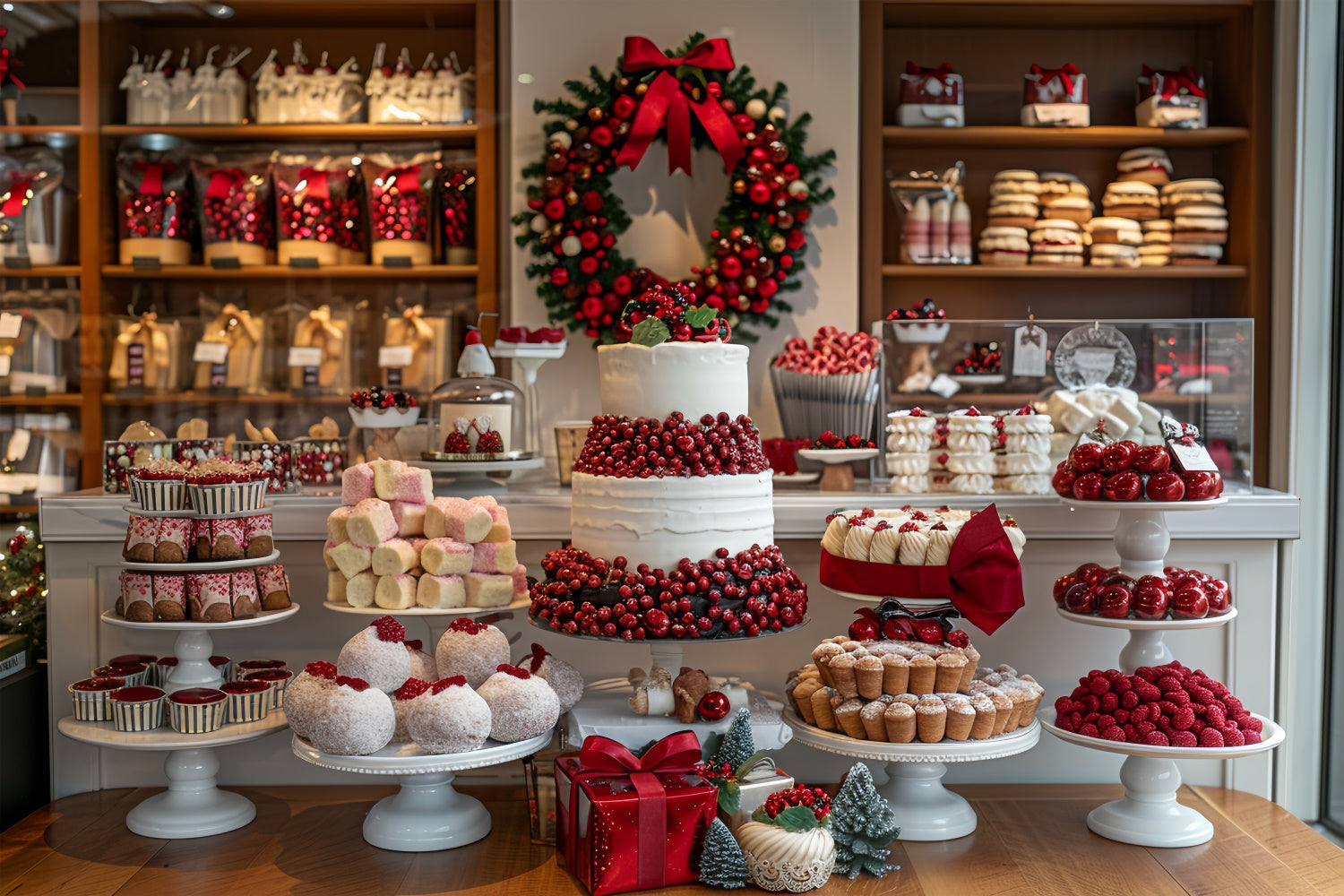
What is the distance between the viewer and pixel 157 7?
13.4 ft

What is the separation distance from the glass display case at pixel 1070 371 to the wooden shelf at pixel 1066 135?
0.97 meters

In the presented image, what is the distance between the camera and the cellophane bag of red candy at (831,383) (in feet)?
11.0

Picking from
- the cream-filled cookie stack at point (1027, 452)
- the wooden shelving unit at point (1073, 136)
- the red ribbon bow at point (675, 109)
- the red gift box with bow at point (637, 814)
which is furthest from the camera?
the wooden shelving unit at point (1073, 136)

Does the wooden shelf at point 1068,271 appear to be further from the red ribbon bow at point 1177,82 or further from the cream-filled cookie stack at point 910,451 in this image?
the cream-filled cookie stack at point 910,451

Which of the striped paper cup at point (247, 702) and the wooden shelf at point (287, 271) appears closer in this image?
the striped paper cup at point (247, 702)

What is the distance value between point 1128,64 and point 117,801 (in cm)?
398

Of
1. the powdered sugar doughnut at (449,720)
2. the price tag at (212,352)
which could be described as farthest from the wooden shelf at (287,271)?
the powdered sugar doughnut at (449,720)

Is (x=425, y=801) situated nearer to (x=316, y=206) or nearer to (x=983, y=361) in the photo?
(x=983, y=361)

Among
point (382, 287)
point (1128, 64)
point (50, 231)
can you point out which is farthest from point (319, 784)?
point (1128, 64)

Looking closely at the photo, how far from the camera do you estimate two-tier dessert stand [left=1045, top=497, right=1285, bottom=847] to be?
2.73 m

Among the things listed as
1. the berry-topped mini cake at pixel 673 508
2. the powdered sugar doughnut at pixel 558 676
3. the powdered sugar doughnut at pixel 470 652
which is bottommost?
the powdered sugar doughnut at pixel 558 676

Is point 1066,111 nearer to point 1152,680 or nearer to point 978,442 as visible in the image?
point 978,442

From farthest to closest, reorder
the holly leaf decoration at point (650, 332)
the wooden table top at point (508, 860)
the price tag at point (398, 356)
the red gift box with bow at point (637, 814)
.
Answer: the price tag at point (398, 356) < the holly leaf decoration at point (650, 332) < the wooden table top at point (508, 860) < the red gift box with bow at point (637, 814)

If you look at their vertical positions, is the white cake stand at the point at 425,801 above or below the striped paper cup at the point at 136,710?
below
